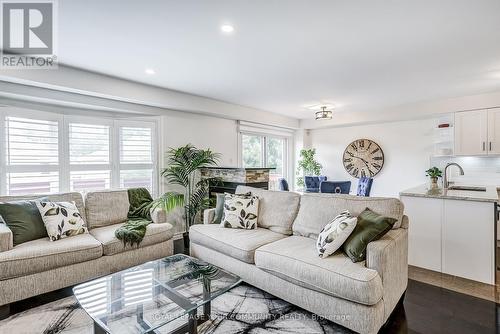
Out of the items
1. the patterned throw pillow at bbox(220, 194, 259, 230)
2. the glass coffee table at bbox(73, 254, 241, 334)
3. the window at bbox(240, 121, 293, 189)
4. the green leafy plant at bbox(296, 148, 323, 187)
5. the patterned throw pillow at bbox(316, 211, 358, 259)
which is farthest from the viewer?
the green leafy plant at bbox(296, 148, 323, 187)

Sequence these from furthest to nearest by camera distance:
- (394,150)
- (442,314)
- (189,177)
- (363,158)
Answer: (363,158) < (394,150) < (189,177) < (442,314)

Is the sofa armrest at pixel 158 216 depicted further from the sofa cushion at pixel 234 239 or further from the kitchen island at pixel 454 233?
the kitchen island at pixel 454 233

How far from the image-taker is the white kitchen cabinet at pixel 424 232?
2.91m

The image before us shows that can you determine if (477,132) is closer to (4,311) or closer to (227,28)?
(227,28)

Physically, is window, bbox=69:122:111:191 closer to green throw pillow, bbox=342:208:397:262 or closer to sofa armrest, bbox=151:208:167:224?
sofa armrest, bbox=151:208:167:224

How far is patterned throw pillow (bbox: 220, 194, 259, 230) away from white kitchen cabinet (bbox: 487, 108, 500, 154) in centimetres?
407

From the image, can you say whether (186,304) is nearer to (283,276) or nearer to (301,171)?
(283,276)

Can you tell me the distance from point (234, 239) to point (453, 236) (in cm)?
237

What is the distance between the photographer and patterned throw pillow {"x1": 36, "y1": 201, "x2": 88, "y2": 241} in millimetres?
2715

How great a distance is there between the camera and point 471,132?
4434 mm

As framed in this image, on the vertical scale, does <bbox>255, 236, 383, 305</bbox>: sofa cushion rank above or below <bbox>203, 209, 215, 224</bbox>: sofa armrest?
below

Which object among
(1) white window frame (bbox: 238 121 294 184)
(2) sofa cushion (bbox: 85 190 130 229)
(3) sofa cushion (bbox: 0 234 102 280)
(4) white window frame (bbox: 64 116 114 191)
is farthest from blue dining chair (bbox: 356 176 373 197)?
(4) white window frame (bbox: 64 116 114 191)

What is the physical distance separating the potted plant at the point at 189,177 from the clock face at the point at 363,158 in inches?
136

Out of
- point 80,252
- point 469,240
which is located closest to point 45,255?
point 80,252
